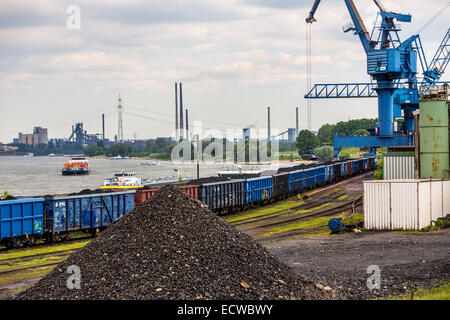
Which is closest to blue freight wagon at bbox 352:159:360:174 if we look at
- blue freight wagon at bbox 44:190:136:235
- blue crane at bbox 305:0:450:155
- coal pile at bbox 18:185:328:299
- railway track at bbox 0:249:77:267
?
blue crane at bbox 305:0:450:155

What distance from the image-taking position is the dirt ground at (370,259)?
17.3 metres

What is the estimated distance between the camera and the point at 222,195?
41000 mm

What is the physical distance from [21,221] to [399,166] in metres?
25.8

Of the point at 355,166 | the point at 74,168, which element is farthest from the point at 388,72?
the point at 74,168

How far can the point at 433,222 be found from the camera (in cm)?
3023

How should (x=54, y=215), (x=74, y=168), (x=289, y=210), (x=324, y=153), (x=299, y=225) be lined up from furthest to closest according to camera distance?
(x=324, y=153) → (x=74, y=168) → (x=289, y=210) → (x=299, y=225) → (x=54, y=215)

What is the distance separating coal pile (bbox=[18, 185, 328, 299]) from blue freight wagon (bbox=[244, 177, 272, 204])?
26168 mm

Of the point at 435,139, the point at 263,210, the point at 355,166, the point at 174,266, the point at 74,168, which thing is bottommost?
the point at 263,210

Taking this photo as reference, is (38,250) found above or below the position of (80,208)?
below

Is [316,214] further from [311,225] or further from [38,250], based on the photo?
[38,250]

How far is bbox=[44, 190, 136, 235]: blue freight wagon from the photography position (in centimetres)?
2838

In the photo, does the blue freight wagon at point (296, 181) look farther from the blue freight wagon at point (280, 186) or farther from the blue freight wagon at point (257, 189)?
the blue freight wagon at point (257, 189)
